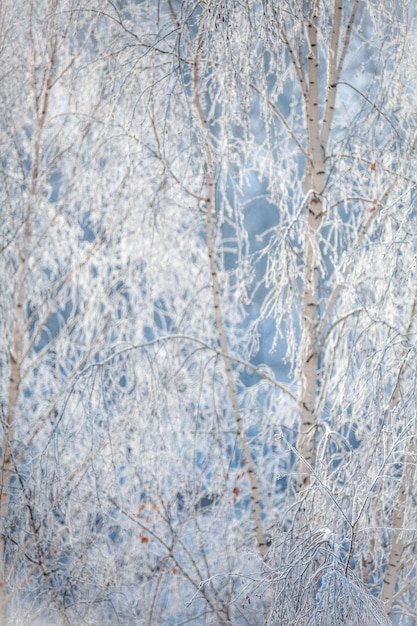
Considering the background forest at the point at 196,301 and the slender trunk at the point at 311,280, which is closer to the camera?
the background forest at the point at 196,301

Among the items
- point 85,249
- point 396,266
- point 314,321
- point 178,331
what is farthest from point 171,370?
point 396,266

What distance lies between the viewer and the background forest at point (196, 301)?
1.92 meters

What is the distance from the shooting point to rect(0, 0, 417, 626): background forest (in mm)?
1922

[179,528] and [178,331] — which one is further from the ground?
[178,331]

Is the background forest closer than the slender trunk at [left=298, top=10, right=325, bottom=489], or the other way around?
the background forest

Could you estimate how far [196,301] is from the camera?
3.29 m

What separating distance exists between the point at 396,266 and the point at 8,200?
Answer: 1.66 meters

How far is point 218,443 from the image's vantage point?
2.59 meters

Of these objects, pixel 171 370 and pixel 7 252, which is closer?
pixel 171 370

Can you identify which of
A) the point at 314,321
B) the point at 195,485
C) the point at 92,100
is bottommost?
the point at 195,485

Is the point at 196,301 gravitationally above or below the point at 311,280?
below

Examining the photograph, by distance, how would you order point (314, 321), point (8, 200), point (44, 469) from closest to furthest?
point (44, 469) < point (314, 321) < point (8, 200)

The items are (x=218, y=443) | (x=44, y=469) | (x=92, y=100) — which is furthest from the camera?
(x=92, y=100)

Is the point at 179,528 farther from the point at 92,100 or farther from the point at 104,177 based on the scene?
the point at 92,100
